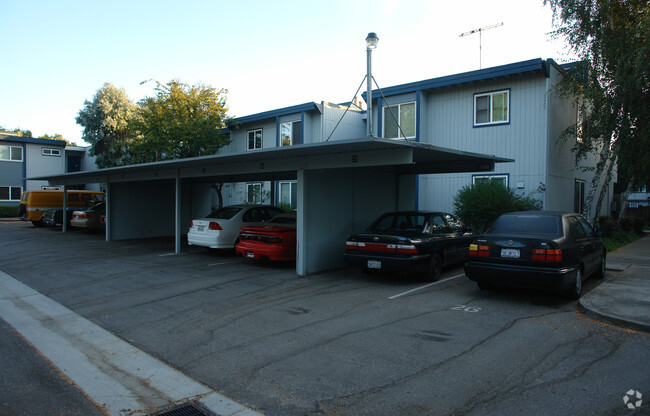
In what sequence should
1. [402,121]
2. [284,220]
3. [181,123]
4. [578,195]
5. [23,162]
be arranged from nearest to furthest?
[284,220] → [402,121] → [578,195] → [181,123] → [23,162]

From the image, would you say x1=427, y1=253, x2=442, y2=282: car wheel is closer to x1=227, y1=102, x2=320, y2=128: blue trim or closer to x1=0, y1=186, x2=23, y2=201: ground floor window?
x1=227, y1=102, x2=320, y2=128: blue trim

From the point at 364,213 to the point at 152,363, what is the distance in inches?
298

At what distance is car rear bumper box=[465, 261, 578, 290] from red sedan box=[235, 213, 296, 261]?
4626mm


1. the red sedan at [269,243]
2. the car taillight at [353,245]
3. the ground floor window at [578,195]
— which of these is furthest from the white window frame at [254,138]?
the car taillight at [353,245]

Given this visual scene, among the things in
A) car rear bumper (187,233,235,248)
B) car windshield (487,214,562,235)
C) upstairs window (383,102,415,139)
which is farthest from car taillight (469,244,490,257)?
upstairs window (383,102,415,139)

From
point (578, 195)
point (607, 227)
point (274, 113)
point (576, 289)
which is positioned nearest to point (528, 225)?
point (576, 289)

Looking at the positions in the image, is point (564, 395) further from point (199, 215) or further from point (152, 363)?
point (199, 215)

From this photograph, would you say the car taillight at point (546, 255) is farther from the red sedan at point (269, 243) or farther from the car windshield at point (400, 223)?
the red sedan at point (269, 243)

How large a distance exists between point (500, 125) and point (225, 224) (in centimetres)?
1021

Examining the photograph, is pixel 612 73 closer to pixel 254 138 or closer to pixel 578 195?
pixel 578 195

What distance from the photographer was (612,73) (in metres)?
14.0

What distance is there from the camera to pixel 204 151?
21.5 metres

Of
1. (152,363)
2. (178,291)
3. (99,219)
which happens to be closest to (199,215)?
(99,219)

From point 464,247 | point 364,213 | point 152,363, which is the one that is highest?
point 364,213
